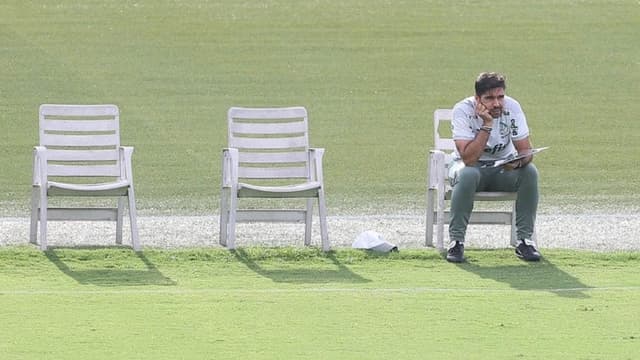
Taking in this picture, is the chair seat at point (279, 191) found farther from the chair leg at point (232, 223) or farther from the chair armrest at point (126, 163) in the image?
the chair armrest at point (126, 163)

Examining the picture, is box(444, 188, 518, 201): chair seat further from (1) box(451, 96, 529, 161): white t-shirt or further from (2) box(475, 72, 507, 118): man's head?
(2) box(475, 72, 507, 118): man's head

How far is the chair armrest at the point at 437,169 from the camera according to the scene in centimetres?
1152

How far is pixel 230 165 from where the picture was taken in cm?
1157

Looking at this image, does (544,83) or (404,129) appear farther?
(544,83)

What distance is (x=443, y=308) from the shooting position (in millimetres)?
9078

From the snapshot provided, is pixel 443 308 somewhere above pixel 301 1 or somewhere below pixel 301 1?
below

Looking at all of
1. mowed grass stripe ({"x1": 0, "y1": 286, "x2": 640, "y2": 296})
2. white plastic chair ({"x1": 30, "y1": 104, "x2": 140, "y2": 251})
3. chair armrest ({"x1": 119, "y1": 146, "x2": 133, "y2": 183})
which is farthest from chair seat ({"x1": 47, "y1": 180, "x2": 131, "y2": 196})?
mowed grass stripe ({"x1": 0, "y1": 286, "x2": 640, "y2": 296})

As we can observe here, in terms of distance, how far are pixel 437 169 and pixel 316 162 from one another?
2.98ft

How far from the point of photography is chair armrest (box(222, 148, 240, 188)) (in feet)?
37.7

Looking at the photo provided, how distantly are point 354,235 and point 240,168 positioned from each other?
1.00 metres

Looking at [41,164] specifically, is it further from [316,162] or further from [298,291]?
[298,291]

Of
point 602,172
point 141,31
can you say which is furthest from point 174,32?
point 602,172

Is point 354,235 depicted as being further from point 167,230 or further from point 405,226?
point 167,230

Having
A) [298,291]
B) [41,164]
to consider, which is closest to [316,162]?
[41,164]
